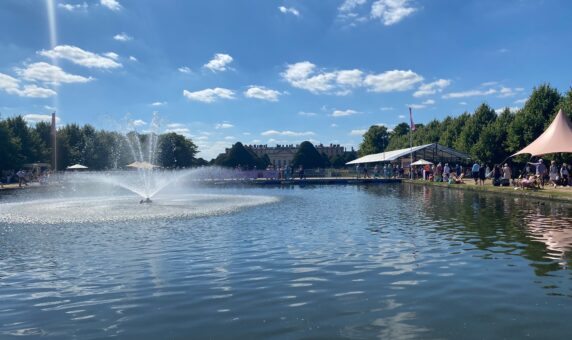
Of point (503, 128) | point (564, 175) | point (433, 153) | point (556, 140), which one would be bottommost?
point (564, 175)

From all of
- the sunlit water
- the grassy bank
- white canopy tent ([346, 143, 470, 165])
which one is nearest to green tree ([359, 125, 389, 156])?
white canopy tent ([346, 143, 470, 165])

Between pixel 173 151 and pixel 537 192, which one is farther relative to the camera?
pixel 173 151

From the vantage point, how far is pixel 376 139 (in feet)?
380

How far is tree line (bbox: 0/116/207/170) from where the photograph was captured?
56812 millimetres

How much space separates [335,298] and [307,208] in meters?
14.7

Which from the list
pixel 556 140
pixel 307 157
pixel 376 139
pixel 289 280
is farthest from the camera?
pixel 307 157

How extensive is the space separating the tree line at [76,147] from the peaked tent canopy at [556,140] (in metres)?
45.2

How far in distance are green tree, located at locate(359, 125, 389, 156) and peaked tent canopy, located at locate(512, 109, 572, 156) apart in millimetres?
85120

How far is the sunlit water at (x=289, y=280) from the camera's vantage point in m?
6.04

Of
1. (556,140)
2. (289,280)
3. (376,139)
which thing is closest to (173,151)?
(376,139)

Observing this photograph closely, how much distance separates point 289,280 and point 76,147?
82.1m

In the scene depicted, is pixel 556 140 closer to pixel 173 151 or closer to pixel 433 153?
pixel 433 153

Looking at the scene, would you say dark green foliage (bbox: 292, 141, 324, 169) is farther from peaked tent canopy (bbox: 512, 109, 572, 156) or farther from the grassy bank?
peaked tent canopy (bbox: 512, 109, 572, 156)

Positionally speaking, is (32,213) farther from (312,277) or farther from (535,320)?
(535,320)
